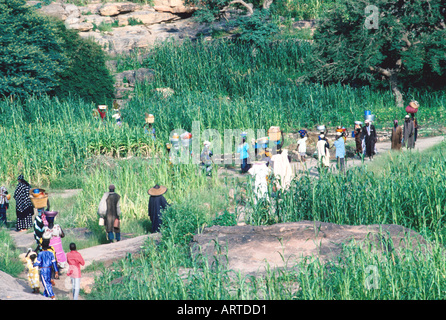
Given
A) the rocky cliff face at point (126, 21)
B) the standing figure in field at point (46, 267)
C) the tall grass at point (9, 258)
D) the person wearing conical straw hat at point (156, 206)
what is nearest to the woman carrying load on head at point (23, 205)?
the tall grass at point (9, 258)

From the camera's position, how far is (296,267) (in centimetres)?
848

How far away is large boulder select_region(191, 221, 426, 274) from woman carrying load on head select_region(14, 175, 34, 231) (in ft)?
14.2

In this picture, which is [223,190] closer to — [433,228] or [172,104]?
[433,228]

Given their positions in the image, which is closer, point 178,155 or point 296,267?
point 296,267

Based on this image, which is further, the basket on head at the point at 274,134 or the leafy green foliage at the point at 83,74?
the leafy green foliage at the point at 83,74

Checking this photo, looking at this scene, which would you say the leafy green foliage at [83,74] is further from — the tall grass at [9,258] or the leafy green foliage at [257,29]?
the tall grass at [9,258]

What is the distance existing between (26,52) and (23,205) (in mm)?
11306

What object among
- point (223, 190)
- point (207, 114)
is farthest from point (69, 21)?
point (223, 190)

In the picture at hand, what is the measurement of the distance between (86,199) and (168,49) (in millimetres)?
15285

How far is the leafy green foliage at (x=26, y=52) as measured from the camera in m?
21.7

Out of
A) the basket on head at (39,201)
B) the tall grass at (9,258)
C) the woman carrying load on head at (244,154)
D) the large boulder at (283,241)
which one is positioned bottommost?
the woman carrying load on head at (244,154)

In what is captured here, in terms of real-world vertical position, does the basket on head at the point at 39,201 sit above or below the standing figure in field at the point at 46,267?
above

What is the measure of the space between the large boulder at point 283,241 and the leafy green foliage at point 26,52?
1431 centimetres
